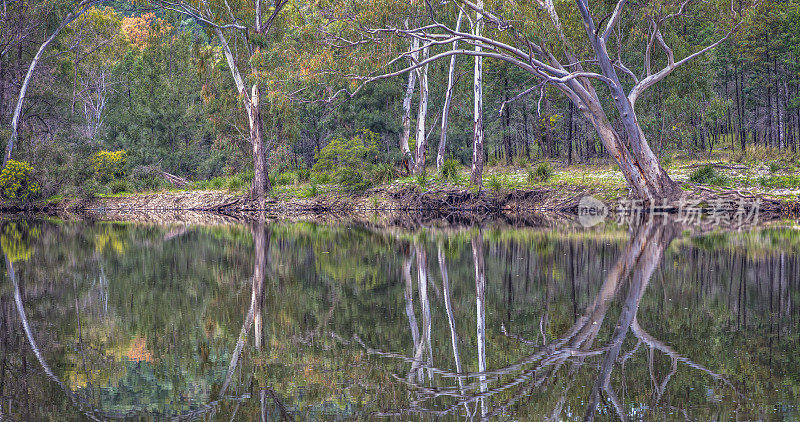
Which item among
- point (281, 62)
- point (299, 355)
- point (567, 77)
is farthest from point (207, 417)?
point (281, 62)

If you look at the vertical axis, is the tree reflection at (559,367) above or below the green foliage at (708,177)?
below

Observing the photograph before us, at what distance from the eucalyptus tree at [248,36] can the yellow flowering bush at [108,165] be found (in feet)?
26.5

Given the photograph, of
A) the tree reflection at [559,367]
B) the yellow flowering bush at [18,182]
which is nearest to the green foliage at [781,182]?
the tree reflection at [559,367]

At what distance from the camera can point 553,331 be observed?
18.3 ft

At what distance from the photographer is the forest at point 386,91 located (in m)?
19.9

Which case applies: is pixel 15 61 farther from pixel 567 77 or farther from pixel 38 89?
pixel 567 77

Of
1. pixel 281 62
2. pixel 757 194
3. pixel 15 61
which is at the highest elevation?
pixel 15 61

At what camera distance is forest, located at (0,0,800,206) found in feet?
65.3

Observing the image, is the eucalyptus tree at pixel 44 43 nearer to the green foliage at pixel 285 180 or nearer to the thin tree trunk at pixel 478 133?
the green foliage at pixel 285 180

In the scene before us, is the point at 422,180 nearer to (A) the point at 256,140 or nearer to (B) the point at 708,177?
(A) the point at 256,140

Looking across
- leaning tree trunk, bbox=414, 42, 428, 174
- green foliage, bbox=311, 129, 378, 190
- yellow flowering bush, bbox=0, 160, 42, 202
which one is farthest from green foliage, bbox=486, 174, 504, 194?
yellow flowering bush, bbox=0, 160, 42, 202

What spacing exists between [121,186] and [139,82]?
13155 mm

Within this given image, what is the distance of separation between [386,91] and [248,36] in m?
12.9
